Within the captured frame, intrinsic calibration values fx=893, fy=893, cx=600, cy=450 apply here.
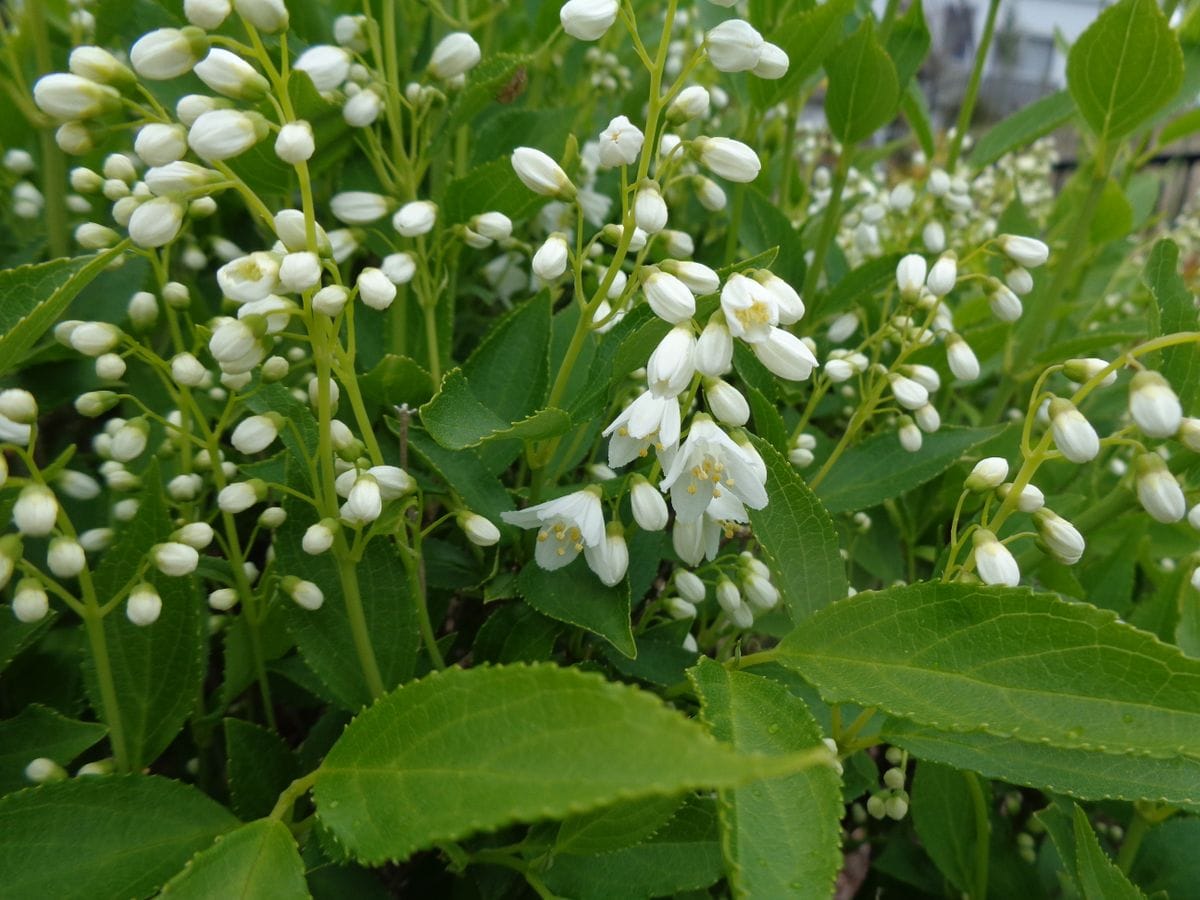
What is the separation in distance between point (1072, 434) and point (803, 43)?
92 cm

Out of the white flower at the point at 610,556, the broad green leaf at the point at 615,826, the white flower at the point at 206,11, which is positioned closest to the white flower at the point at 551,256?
the white flower at the point at 610,556

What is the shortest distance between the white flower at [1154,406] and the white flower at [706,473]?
0.44 metres

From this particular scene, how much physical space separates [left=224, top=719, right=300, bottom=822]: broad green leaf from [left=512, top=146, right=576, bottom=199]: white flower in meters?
0.82

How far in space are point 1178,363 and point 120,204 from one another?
1.54 metres

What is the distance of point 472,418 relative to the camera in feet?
3.74


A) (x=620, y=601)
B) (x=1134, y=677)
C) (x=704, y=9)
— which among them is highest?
(x=704, y=9)

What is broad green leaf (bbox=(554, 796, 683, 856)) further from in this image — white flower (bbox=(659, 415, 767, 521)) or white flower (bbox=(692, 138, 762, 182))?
white flower (bbox=(692, 138, 762, 182))

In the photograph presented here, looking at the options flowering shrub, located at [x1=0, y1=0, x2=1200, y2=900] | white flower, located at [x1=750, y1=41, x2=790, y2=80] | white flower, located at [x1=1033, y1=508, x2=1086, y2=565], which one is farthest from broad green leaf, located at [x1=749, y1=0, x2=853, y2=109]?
white flower, located at [x1=1033, y1=508, x2=1086, y2=565]

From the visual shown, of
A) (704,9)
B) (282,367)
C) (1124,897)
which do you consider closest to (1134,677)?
(1124,897)

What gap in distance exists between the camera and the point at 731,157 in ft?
3.90

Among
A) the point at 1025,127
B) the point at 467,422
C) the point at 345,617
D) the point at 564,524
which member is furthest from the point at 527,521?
the point at 1025,127

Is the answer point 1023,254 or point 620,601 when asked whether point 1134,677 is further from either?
point 1023,254

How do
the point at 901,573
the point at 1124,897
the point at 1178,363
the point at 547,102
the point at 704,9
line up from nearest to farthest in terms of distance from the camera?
the point at 1124,897, the point at 1178,363, the point at 901,573, the point at 704,9, the point at 547,102

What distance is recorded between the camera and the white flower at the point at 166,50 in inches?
41.0
